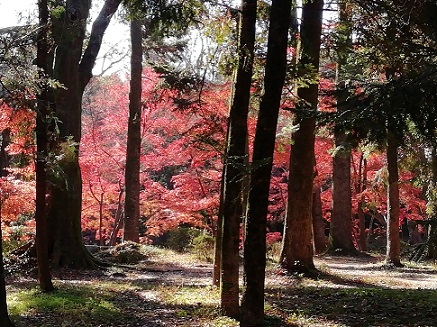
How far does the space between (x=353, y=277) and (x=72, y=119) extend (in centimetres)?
797

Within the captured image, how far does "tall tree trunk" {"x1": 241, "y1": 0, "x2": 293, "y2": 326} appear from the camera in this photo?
19.2 feet

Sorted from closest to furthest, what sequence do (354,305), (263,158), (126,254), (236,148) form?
(263,158)
(236,148)
(354,305)
(126,254)

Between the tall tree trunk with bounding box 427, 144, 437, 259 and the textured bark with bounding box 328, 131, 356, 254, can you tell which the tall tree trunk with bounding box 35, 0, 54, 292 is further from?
the textured bark with bounding box 328, 131, 356, 254

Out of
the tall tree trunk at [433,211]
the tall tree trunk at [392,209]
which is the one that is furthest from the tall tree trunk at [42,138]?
the tall tree trunk at [392,209]

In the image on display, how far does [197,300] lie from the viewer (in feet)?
28.1

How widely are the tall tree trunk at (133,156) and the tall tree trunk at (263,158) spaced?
11.8 m

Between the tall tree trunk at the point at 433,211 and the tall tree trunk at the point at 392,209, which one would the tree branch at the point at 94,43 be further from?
the tall tree trunk at the point at 433,211

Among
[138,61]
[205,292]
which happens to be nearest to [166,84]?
[205,292]

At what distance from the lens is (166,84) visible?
956 cm

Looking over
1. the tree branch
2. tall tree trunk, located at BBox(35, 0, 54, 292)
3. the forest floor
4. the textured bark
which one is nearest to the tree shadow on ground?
the forest floor

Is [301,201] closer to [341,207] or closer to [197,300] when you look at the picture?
[197,300]

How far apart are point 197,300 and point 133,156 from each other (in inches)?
384

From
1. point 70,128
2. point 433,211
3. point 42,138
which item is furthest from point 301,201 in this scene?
point 70,128

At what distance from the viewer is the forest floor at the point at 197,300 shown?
708cm
